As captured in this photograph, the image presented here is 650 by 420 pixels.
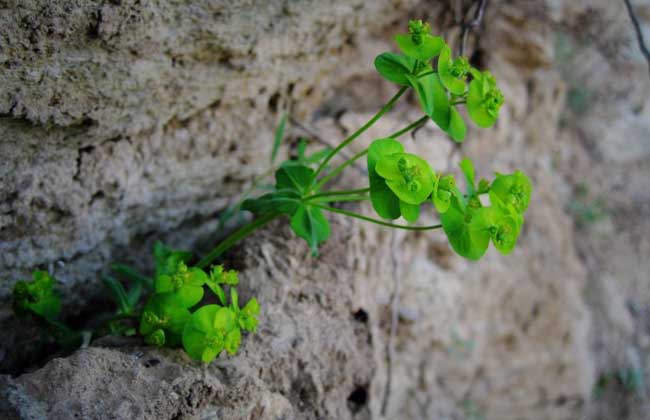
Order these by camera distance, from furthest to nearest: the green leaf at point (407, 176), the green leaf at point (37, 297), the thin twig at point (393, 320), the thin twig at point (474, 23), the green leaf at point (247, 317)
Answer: the thin twig at point (393, 320), the thin twig at point (474, 23), the green leaf at point (37, 297), the green leaf at point (247, 317), the green leaf at point (407, 176)

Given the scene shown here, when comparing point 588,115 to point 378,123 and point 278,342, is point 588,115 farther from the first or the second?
point 278,342

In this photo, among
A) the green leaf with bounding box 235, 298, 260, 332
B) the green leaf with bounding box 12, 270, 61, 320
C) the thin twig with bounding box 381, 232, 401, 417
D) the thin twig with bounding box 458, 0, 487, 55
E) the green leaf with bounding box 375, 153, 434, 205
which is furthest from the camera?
the thin twig with bounding box 381, 232, 401, 417

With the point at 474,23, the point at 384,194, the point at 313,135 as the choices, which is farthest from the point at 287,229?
the point at 474,23

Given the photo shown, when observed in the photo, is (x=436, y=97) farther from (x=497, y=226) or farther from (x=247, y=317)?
(x=247, y=317)

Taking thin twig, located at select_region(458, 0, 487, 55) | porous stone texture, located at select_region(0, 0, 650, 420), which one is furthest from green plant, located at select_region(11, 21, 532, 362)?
thin twig, located at select_region(458, 0, 487, 55)

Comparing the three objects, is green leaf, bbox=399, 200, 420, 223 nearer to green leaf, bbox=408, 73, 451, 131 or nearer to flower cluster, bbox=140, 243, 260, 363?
green leaf, bbox=408, 73, 451, 131

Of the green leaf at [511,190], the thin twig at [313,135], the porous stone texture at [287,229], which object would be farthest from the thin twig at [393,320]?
the green leaf at [511,190]

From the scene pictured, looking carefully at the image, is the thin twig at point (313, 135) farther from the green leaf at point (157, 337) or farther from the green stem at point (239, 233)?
the green leaf at point (157, 337)
